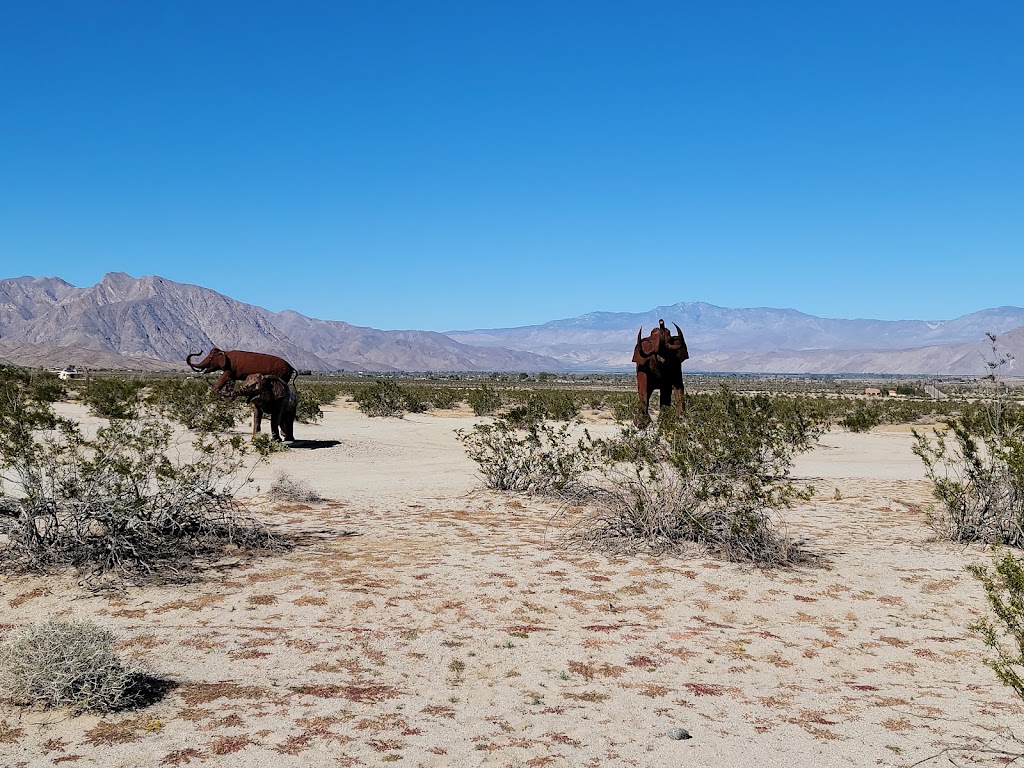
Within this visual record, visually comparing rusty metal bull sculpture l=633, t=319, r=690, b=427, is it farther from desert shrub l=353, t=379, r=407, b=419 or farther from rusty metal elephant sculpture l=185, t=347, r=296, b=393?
desert shrub l=353, t=379, r=407, b=419

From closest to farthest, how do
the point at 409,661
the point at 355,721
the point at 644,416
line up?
the point at 355,721 → the point at 409,661 → the point at 644,416

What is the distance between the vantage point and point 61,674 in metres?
4.94

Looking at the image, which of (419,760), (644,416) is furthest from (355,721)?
(644,416)

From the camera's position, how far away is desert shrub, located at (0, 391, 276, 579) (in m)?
7.68

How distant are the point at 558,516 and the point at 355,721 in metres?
6.73

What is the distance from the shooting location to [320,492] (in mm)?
13305

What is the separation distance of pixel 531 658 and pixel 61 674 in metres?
3.16

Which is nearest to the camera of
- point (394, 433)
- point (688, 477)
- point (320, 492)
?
point (688, 477)

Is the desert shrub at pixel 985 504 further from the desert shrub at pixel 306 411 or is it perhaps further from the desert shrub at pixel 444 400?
the desert shrub at pixel 444 400

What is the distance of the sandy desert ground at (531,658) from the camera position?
15.5ft

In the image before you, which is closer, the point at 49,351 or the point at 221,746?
the point at 221,746

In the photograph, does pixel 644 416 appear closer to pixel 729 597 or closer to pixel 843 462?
pixel 843 462

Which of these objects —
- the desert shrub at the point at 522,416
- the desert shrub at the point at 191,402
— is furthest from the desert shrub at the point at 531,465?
the desert shrub at the point at 191,402

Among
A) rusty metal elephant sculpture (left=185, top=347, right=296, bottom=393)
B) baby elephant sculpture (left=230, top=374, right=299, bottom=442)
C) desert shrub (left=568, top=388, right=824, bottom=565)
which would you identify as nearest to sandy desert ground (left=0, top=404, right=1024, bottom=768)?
desert shrub (left=568, top=388, right=824, bottom=565)
